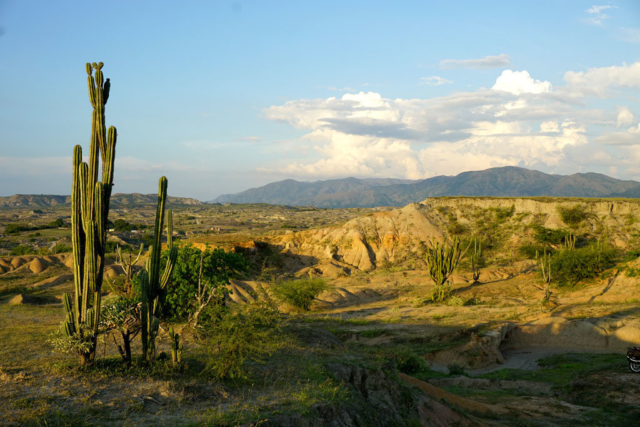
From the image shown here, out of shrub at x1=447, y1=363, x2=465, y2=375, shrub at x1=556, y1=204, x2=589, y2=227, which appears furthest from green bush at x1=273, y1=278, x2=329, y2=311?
shrub at x1=556, y1=204, x2=589, y2=227

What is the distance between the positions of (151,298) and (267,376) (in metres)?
3.11

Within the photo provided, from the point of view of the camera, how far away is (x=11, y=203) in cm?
18562

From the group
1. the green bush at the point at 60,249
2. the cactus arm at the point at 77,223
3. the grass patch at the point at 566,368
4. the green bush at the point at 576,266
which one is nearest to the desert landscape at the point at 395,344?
the grass patch at the point at 566,368

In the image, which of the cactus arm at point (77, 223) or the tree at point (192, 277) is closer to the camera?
the cactus arm at point (77, 223)

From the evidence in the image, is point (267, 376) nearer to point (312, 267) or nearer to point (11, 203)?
point (312, 267)

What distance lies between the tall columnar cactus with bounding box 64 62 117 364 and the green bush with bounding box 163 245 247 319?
5.30 metres

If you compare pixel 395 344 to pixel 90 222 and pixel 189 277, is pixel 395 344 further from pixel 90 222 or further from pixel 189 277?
pixel 90 222

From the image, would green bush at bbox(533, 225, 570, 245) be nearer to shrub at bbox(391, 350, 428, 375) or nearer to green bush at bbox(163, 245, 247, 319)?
shrub at bbox(391, 350, 428, 375)

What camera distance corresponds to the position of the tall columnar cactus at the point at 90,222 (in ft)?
28.8

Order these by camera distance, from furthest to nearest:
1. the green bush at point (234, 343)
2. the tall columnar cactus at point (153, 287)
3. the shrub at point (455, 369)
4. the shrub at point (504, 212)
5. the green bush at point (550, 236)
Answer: the shrub at point (504, 212) < the green bush at point (550, 236) < the shrub at point (455, 369) < the tall columnar cactus at point (153, 287) < the green bush at point (234, 343)

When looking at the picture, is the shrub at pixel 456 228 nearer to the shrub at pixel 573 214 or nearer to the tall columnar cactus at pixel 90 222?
the shrub at pixel 573 214

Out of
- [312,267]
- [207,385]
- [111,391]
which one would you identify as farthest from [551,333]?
[312,267]

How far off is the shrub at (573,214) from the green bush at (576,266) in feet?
50.0

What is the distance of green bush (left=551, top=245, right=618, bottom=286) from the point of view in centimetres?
2947
